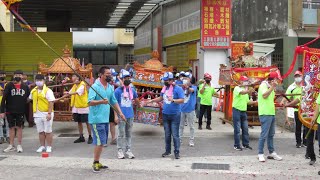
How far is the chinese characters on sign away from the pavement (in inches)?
271

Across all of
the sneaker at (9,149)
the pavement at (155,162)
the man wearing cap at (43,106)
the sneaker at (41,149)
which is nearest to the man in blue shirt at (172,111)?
the pavement at (155,162)

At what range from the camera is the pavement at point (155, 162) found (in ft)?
24.2

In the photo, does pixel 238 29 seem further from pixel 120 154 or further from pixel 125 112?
pixel 120 154

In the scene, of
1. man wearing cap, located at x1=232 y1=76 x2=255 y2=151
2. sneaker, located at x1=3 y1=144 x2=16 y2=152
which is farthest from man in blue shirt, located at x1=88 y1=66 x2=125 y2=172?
man wearing cap, located at x1=232 y1=76 x2=255 y2=151

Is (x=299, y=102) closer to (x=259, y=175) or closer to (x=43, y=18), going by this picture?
(x=259, y=175)

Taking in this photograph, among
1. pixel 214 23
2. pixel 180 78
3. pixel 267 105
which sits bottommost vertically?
pixel 267 105

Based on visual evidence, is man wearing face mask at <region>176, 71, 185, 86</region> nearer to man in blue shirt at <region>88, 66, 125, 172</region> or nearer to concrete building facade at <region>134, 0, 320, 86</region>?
man in blue shirt at <region>88, 66, 125, 172</region>

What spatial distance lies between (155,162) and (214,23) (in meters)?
10.4

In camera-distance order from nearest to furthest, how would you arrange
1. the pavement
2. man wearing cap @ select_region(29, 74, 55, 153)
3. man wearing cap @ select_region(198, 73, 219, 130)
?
1. the pavement
2. man wearing cap @ select_region(29, 74, 55, 153)
3. man wearing cap @ select_region(198, 73, 219, 130)

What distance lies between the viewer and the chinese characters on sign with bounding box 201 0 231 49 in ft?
57.8

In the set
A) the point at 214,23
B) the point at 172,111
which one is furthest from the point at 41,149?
the point at 214,23

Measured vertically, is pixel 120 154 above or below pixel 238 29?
below

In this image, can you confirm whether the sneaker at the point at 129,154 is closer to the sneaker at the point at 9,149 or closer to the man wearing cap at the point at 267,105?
the man wearing cap at the point at 267,105

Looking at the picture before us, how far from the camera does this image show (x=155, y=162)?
329 inches
